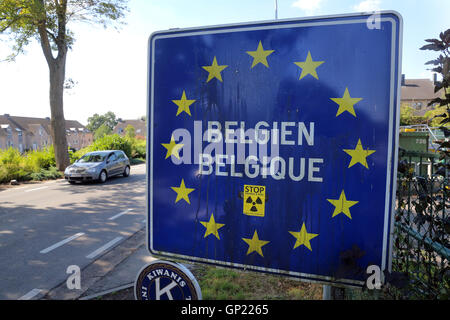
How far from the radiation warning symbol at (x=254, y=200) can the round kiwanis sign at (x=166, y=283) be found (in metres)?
0.48

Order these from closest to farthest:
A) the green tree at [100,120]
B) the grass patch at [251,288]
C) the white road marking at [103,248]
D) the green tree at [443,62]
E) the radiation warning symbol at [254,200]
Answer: the radiation warning symbol at [254,200] → the green tree at [443,62] → the grass patch at [251,288] → the white road marking at [103,248] → the green tree at [100,120]

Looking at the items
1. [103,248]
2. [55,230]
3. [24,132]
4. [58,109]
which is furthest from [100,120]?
[103,248]

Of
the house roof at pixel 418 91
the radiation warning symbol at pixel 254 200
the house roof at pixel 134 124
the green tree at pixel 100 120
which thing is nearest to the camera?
the radiation warning symbol at pixel 254 200

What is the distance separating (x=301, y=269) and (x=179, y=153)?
2.94 ft

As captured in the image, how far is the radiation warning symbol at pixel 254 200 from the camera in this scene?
165cm

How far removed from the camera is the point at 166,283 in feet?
5.73

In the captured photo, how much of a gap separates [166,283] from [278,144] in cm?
97

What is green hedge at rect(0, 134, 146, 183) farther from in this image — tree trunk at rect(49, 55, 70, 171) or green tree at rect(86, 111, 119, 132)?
green tree at rect(86, 111, 119, 132)

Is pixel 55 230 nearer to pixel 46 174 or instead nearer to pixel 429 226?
pixel 429 226

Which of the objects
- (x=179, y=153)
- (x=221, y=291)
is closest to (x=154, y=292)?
(x=179, y=153)

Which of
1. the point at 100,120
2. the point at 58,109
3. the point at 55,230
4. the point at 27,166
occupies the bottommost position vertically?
the point at 55,230

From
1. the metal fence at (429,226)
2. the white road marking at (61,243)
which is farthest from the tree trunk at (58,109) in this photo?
the metal fence at (429,226)

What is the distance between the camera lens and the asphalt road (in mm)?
4371

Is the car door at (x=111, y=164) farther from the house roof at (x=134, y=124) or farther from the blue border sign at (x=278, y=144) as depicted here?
the house roof at (x=134, y=124)
